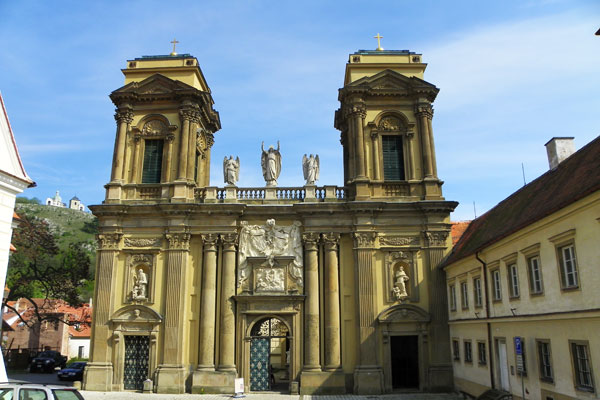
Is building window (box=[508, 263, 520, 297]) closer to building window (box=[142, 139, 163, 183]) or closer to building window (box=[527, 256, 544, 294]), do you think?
building window (box=[527, 256, 544, 294])

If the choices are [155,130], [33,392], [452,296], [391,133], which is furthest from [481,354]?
[155,130]

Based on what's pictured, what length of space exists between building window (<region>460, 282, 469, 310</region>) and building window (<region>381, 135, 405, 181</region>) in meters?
7.04

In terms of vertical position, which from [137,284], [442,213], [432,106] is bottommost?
[137,284]

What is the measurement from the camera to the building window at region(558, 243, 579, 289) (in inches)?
572

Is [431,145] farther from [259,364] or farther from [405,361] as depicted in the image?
[259,364]

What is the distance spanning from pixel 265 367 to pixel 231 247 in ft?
20.7

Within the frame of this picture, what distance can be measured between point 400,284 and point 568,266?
11.1m

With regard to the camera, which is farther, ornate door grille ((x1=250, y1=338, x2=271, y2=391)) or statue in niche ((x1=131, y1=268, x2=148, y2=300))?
statue in niche ((x1=131, y1=268, x2=148, y2=300))

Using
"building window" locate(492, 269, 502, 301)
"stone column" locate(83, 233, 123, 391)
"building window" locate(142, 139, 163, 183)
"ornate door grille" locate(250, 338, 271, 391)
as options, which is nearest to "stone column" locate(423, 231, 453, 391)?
"building window" locate(492, 269, 502, 301)

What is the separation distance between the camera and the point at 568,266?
14.9m

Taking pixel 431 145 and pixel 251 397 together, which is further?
pixel 431 145

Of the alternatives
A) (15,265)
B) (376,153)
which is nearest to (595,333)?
(376,153)

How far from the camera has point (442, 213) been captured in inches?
1032

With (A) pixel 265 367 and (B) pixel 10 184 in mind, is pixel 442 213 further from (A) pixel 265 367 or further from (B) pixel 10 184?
(B) pixel 10 184
